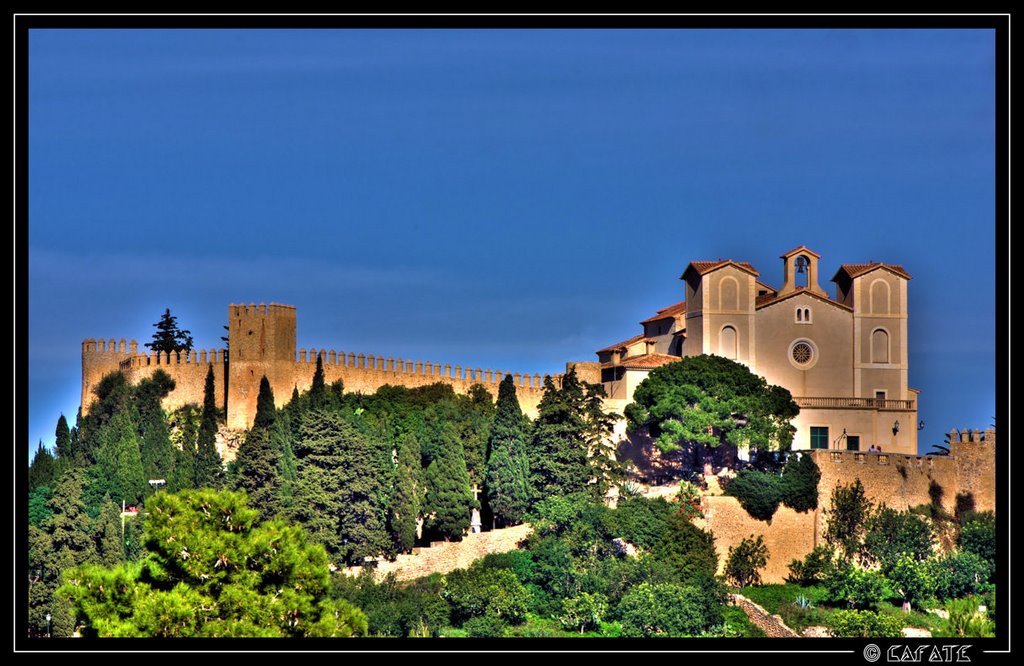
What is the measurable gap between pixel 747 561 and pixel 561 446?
16.2ft

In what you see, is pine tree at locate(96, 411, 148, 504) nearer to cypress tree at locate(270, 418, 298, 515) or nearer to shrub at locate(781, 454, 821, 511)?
cypress tree at locate(270, 418, 298, 515)

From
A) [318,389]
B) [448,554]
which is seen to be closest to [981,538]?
[448,554]

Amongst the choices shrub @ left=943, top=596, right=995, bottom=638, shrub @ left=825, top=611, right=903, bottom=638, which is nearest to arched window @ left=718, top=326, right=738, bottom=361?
shrub @ left=943, top=596, right=995, bottom=638

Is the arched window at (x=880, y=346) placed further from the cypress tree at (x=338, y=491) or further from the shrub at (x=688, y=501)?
the cypress tree at (x=338, y=491)

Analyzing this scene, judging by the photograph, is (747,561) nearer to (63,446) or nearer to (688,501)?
(688,501)

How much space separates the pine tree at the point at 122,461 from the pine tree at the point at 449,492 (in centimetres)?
732

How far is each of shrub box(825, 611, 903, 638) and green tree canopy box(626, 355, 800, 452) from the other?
596cm

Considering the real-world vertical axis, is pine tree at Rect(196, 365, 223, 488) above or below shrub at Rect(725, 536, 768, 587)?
above

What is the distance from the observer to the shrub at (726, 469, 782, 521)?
157ft

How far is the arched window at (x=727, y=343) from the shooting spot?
2068 inches

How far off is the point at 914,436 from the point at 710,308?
19.0 ft
